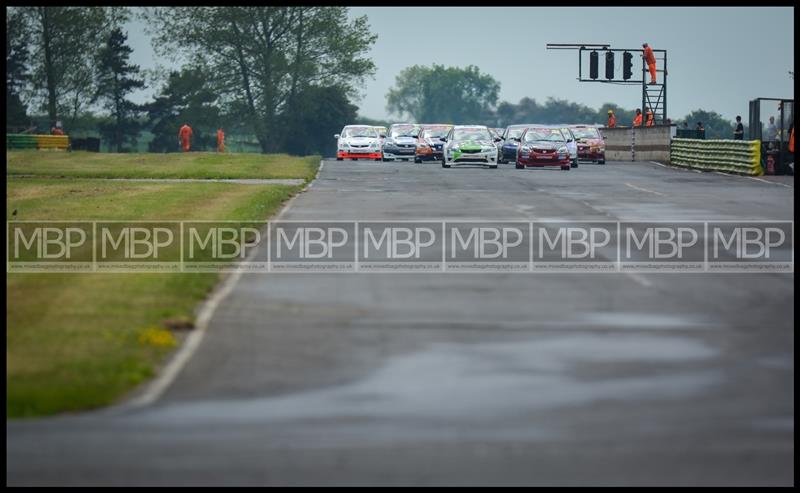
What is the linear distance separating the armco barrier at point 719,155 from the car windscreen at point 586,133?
3.77 metres

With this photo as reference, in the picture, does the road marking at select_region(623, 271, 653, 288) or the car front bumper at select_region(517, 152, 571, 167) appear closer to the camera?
the road marking at select_region(623, 271, 653, 288)

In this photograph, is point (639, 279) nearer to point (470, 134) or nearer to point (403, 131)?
point (470, 134)

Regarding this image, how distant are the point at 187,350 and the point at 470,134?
41.9 meters

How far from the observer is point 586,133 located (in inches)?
2421

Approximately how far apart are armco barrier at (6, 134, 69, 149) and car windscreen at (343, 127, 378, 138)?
2023 cm

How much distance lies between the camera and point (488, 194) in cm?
3562

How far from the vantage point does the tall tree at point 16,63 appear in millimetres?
115438

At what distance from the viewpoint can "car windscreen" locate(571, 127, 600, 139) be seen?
60.9 meters

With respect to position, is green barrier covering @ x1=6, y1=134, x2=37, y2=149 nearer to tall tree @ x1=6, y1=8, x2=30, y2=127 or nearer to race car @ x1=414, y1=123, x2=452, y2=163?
race car @ x1=414, y1=123, x2=452, y2=163

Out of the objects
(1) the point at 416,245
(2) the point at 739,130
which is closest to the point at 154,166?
(2) the point at 739,130

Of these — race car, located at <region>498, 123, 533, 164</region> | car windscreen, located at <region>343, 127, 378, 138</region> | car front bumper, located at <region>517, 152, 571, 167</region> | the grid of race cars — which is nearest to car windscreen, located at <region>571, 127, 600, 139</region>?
the grid of race cars

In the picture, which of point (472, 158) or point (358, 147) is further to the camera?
point (358, 147)

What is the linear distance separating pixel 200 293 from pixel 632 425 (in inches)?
279

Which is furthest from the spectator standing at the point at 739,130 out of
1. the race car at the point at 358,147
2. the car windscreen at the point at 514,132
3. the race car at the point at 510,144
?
the race car at the point at 358,147
